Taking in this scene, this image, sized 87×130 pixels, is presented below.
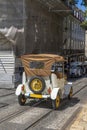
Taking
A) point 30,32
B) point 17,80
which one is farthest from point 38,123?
point 30,32

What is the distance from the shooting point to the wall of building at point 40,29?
36625mm

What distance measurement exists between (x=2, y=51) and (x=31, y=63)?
14476mm

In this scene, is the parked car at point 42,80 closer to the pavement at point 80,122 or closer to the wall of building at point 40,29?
the pavement at point 80,122

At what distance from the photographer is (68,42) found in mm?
65188

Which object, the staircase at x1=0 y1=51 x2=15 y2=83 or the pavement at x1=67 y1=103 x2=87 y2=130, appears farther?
the staircase at x1=0 y1=51 x2=15 y2=83

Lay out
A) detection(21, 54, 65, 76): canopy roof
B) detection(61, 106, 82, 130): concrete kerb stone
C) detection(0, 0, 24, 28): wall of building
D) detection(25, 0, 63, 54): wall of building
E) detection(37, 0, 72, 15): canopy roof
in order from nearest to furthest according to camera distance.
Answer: detection(61, 106, 82, 130): concrete kerb stone → detection(21, 54, 65, 76): canopy roof → detection(0, 0, 24, 28): wall of building → detection(25, 0, 63, 54): wall of building → detection(37, 0, 72, 15): canopy roof

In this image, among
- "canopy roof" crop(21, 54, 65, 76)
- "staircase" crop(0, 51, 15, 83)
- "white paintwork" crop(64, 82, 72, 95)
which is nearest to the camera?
"canopy roof" crop(21, 54, 65, 76)

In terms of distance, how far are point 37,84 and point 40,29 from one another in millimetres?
22973

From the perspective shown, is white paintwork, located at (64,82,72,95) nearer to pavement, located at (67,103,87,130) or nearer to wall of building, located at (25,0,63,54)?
pavement, located at (67,103,87,130)

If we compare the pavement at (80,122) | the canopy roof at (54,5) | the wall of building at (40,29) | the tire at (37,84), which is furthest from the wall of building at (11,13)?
the pavement at (80,122)

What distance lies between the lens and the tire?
18.7 metres

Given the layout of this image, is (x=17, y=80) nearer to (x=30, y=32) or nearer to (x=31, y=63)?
(x=30, y=32)

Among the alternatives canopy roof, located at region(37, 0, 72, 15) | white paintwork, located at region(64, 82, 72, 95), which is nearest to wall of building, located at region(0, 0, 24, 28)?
canopy roof, located at region(37, 0, 72, 15)

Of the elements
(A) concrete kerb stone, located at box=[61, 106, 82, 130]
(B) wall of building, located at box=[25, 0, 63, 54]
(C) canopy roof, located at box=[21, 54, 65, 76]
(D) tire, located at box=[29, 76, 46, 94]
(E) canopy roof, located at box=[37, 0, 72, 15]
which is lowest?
(A) concrete kerb stone, located at box=[61, 106, 82, 130]
